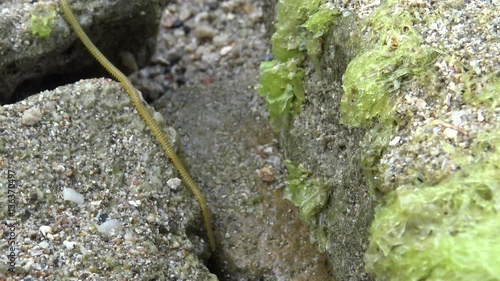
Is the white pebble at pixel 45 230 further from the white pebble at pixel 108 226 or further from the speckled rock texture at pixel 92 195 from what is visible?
the white pebble at pixel 108 226

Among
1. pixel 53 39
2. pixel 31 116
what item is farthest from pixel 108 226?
pixel 53 39

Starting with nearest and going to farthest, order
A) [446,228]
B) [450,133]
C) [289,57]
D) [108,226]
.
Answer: [446,228]
[450,133]
[108,226]
[289,57]

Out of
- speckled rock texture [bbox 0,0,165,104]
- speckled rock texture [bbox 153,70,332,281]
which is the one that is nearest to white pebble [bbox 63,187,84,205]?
speckled rock texture [bbox 153,70,332,281]

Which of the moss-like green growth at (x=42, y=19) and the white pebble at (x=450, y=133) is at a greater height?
the moss-like green growth at (x=42, y=19)

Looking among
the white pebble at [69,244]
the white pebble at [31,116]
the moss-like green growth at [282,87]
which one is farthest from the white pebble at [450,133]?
the white pebble at [31,116]

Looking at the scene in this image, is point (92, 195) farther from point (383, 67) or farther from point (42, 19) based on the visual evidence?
point (383, 67)
